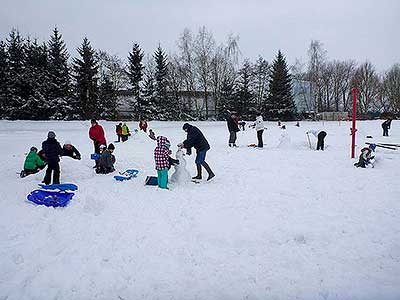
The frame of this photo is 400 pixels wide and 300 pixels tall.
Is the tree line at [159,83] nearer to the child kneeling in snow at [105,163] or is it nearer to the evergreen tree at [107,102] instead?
the evergreen tree at [107,102]

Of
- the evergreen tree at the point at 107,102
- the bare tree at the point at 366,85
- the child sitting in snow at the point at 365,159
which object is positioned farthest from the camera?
the bare tree at the point at 366,85

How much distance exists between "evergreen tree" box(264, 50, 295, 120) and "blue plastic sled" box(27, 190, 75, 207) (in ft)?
136

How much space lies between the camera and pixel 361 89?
60.5 metres

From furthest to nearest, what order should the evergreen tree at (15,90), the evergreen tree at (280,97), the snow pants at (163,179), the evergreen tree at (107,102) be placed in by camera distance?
1. the evergreen tree at (280,97)
2. the evergreen tree at (107,102)
3. the evergreen tree at (15,90)
4. the snow pants at (163,179)

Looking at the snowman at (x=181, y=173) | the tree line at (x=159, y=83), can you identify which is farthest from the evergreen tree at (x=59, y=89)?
the snowman at (x=181, y=173)

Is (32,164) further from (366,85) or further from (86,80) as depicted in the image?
(366,85)

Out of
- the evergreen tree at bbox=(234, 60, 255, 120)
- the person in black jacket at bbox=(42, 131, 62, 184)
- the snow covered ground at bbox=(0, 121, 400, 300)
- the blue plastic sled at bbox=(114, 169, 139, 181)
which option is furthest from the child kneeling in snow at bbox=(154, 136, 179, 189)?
the evergreen tree at bbox=(234, 60, 255, 120)

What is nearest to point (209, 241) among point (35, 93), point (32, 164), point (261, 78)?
point (32, 164)

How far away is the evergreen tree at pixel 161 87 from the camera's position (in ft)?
140

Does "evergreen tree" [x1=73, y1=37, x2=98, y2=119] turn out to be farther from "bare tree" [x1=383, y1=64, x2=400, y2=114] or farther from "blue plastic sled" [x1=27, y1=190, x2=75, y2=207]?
"bare tree" [x1=383, y1=64, x2=400, y2=114]

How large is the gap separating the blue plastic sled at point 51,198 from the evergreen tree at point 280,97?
136ft

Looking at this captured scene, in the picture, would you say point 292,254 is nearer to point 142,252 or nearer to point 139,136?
point 142,252

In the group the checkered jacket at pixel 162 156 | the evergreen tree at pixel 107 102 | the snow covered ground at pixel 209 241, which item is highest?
the evergreen tree at pixel 107 102

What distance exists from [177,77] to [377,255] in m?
42.8
